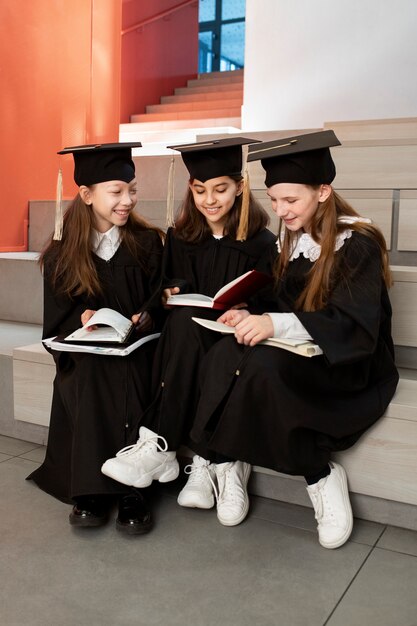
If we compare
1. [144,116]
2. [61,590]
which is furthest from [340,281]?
[144,116]

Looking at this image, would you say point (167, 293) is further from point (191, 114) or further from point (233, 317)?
point (191, 114)

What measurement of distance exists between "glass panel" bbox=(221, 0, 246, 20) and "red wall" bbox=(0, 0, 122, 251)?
7192mm

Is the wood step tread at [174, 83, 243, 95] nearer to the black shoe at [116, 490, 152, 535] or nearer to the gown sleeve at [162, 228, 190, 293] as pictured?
the gown sleeve at [162, 228, 190, 293]

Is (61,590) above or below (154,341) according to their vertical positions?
below

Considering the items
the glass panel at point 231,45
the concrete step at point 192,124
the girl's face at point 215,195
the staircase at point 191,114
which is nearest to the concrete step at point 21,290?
the girl's face at point 215,195

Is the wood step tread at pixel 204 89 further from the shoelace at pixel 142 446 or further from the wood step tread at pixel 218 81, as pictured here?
the shoelace at pixel 142 446

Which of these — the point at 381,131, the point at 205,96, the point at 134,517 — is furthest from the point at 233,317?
the point at 205,96

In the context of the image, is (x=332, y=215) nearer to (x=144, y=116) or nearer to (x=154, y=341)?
(x=154, y=341)

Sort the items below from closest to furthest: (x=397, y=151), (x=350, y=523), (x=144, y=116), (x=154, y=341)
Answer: (x=350, y=523)
(x=154, y=341)
(x=397, y=151)
(x=144, y=116)

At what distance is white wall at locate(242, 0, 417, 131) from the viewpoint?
401 centimetres

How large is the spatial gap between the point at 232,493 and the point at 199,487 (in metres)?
0.10

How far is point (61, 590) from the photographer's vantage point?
4.63ft

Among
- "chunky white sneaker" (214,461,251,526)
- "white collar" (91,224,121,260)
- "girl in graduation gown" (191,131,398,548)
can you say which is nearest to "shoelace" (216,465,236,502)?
"chunky white sneaker" (214,461,251,526)

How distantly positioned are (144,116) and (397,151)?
12.7 feet
